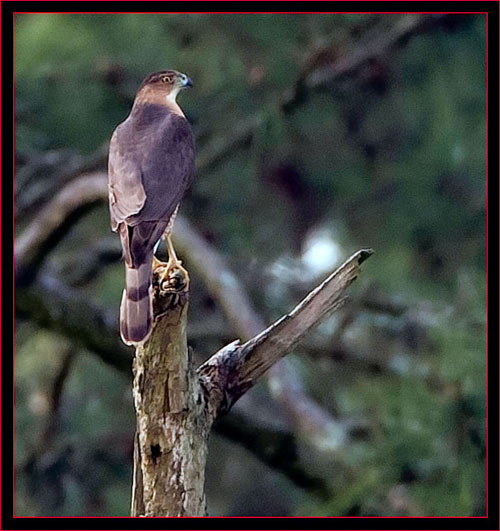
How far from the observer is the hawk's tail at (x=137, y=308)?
3082 mm

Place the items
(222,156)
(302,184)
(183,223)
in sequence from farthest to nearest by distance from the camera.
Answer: (302,184)
(222,156)
(183,223)

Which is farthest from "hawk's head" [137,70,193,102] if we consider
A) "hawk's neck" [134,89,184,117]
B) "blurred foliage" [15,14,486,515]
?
"blurred foliage" [15,14,486,515]

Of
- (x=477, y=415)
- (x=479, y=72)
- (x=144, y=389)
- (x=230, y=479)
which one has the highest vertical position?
(x=479, y=72)

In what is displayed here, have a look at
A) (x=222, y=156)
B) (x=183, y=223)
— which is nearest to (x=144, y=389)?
(x=183, y=223)

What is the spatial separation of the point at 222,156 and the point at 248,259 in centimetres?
131

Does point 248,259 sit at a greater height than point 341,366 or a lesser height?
greater

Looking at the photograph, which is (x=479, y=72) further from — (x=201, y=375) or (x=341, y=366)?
(x=201, y=375)

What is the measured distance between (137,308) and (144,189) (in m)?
0.49

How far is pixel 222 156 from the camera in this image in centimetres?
652

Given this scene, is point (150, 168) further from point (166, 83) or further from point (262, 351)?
point (166, 83)

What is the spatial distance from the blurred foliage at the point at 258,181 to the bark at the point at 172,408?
167cm

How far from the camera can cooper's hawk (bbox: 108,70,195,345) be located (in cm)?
314

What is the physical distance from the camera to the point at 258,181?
28.9ft

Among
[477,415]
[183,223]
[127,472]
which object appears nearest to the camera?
[477,415]
